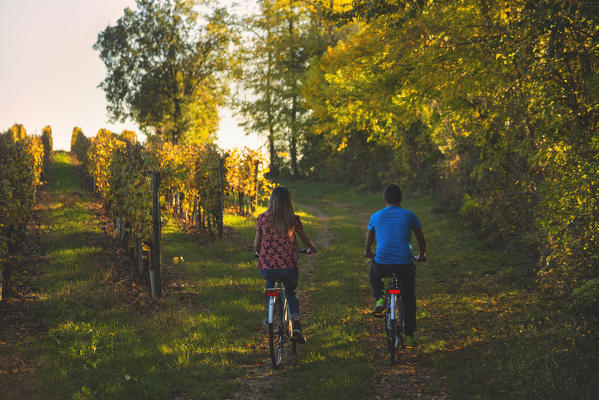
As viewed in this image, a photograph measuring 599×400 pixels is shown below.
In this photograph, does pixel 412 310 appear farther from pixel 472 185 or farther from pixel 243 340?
pixel 472 185

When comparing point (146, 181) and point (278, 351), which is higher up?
point (146, 181)

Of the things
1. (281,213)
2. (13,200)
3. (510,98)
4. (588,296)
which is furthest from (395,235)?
(13,200)

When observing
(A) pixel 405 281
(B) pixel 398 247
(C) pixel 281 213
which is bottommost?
(A) pixel 405 281

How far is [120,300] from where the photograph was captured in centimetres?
749

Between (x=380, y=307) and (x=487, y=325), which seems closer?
(x=380, y=307)

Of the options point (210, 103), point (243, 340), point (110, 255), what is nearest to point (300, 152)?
point (210, 103)

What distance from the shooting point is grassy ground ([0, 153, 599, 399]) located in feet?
16.2

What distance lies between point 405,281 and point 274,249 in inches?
65.0

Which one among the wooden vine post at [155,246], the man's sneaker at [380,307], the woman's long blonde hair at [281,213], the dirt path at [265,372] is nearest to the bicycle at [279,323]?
the dirt path at [265,372]

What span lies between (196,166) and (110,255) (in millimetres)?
4688

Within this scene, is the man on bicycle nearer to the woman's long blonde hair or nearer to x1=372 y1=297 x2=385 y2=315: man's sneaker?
x1=372 y1=297 x2=385 y2=315: man's sneaker

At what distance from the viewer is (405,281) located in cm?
562

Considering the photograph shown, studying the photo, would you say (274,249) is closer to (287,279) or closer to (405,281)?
(287,279)

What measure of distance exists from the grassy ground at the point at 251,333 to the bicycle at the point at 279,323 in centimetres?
25
